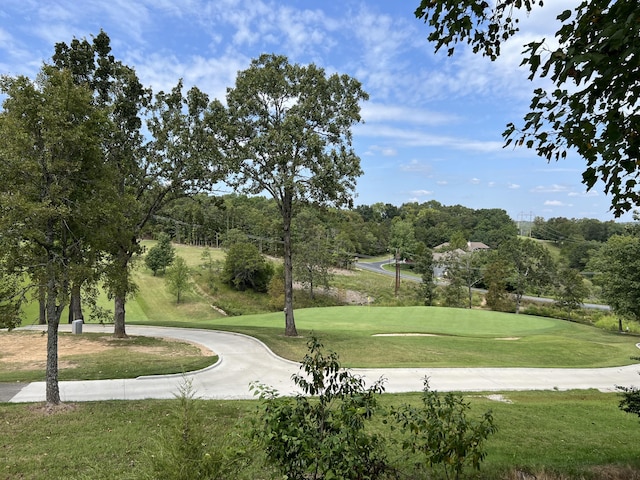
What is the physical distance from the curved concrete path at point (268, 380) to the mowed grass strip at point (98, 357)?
2.10 feet

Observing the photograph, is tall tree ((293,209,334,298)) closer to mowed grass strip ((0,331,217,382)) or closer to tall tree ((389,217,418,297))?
mowed grass strip ((0,331,217,382))

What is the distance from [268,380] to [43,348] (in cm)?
991

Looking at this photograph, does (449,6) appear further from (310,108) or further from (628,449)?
(310,108)

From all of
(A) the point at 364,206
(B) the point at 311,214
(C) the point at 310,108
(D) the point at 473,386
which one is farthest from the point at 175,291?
(A) the point at 364,206

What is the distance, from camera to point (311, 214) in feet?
166

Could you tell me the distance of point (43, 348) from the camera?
15.4 meters

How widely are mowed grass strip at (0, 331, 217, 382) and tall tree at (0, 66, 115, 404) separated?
3.68 m

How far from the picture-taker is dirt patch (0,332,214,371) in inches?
513

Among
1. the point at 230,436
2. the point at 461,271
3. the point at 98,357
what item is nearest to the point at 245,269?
the point at 461,271

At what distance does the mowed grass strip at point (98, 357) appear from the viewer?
1175 centimetres

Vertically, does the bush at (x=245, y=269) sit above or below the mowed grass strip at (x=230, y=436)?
above

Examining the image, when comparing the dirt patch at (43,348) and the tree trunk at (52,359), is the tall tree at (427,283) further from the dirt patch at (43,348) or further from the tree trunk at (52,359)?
the tree trunk at (52,359)

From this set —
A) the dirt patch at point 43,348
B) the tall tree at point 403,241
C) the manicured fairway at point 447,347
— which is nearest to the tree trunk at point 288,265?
the manicured fairway at point 447,347

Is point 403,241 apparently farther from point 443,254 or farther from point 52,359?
point 52,359
